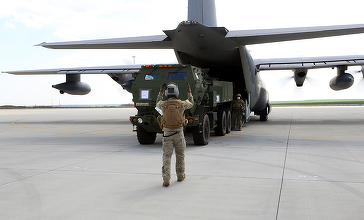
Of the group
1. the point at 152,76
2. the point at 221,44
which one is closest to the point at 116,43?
the point at 152,76

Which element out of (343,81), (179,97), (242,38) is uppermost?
(242,38)

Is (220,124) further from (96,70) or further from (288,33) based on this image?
(96,70)

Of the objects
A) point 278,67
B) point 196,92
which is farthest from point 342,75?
point 196,92

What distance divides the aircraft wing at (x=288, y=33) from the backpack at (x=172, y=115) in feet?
21.2

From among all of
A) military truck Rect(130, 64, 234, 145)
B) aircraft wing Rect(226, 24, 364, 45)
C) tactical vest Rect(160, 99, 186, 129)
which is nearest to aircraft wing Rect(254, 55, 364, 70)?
aircraft wing Rect(226, 24, 364, 45)

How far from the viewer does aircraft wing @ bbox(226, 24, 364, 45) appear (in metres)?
10.0

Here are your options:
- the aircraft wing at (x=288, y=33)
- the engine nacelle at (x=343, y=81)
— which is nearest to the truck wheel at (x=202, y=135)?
the aircraft wing at (x=288, y=33)

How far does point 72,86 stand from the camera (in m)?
21.4

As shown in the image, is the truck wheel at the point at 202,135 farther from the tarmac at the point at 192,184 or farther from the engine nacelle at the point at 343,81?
the engine nacelle at the point at 343,81

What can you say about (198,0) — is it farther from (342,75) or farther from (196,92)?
(342,75)

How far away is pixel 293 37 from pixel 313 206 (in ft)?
26.6

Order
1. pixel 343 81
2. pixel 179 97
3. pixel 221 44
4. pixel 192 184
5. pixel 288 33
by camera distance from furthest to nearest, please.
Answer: pixel 343 81
pixel 221 44
pixel 288 33
pixel 179 97
pixel 192 184

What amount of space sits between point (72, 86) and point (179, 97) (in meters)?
13.3

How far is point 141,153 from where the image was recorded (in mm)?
8734
